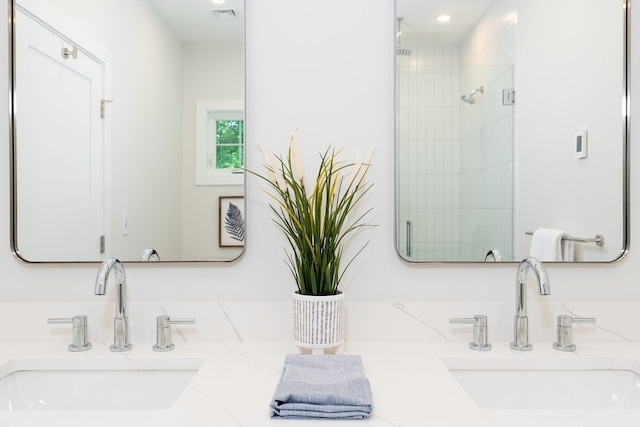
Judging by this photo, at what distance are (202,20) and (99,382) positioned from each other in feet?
3.24

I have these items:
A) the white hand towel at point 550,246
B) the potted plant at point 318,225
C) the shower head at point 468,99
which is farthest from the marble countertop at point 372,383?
the shower head at point 468,99

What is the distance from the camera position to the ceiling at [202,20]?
54.5 inches

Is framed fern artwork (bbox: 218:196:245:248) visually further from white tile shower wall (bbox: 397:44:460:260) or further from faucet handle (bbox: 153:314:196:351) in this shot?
white tile shower wall (bbox: 397:44:460:260)

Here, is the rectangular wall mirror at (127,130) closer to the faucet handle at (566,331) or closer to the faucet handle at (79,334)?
the faucet handle at (79,334)

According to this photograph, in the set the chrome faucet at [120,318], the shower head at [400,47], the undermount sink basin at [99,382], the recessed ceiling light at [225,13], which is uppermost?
the recessed ceiling light at [225,13]

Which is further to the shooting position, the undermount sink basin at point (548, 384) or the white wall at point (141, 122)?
the white wall at point (141, 122)

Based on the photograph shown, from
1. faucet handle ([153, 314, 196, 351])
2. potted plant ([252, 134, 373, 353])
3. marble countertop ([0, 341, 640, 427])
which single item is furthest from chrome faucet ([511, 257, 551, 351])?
faucet handle ([153, 314, 196, 351])

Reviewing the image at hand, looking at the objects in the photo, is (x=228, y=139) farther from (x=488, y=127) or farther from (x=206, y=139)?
(x=488, y=127)

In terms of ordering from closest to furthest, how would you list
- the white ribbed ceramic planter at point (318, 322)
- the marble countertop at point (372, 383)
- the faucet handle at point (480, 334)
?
the marble countertop at point (372, 383) → the white ribbed ceramic planter at point (318, 322) → the faucet handle at point (480, 334)

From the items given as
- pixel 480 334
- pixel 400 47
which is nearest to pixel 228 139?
pixel 400 47

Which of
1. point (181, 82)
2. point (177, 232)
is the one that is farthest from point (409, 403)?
point (181, 82)

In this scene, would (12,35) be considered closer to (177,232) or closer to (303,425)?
(177,232)

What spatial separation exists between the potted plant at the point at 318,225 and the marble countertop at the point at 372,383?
13cm

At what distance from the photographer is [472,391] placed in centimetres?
126
